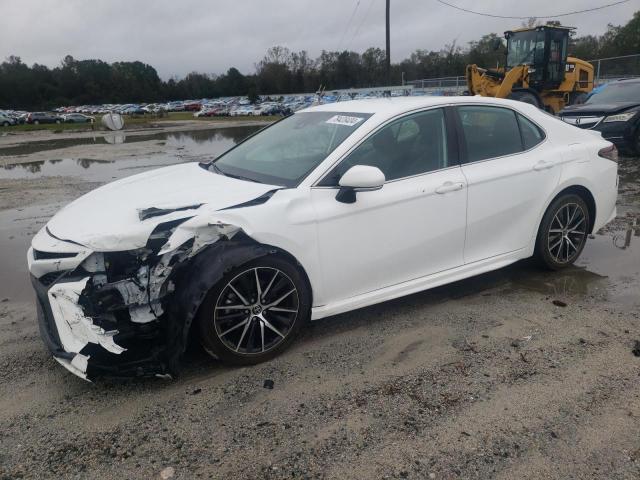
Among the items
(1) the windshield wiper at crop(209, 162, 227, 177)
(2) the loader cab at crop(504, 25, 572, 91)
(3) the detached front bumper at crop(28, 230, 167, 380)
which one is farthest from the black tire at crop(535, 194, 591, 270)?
(2) the loader cab at crop(504, 25, 572, 91)

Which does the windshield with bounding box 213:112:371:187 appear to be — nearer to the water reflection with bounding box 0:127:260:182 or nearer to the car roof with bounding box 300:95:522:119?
the car roof with bounding box 300:95:522:119

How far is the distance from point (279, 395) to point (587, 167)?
355 centimetres

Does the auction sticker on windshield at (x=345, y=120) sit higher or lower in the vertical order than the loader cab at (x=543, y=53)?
lower

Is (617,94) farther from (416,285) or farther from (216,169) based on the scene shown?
(216,169)

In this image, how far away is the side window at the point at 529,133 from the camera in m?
4.50

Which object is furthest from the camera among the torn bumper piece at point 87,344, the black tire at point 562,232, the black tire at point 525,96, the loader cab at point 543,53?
the loader cab at point 543,53

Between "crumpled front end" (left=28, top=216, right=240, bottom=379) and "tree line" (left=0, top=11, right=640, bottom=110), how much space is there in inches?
2204

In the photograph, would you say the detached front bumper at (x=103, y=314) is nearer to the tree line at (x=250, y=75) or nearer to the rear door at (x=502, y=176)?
the rear door at (x=502, y=176)

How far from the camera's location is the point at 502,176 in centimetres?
419

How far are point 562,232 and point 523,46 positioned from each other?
14383 millimetres

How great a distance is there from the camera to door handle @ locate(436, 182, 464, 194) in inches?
153

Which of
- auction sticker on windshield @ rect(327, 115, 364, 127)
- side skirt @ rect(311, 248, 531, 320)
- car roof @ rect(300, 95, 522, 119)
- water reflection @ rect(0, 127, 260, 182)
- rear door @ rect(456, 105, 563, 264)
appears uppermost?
car roof @ rect(300, 95, 522, 119)

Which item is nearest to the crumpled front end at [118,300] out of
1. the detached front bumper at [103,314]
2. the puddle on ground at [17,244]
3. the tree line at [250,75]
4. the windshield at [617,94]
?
the detached front bumper at [103,314]

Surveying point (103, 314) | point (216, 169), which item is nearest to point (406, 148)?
point (216, 169)
